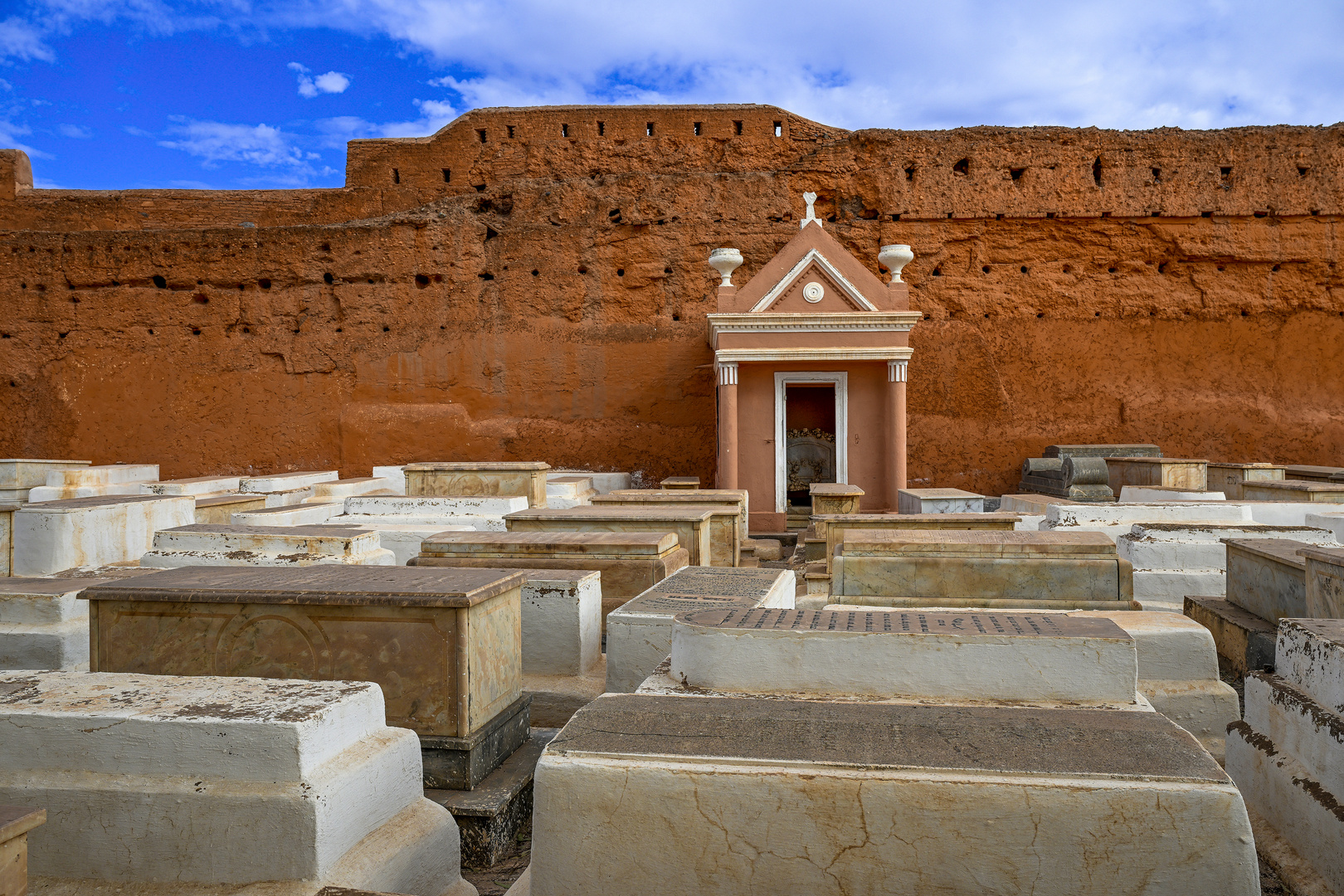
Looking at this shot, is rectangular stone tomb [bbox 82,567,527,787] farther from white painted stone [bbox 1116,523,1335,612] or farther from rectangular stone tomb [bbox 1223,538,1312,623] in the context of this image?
white painted stone [bbox 1116,523,1335,612]

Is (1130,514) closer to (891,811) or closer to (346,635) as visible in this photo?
(891,811)

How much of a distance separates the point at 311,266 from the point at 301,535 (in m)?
13.3

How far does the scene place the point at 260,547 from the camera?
5.07 meters

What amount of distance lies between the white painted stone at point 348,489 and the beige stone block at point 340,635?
608cm

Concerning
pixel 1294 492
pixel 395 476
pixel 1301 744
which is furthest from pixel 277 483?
pixel 1294 492

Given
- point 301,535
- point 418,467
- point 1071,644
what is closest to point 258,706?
point 1071,644

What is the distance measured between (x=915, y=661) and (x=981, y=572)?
248 cm

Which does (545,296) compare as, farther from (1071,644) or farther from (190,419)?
(1071,644)

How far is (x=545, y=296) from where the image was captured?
634 inches

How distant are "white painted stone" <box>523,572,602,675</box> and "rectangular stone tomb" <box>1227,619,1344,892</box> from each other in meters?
2.75

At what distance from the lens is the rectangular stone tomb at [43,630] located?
377cm

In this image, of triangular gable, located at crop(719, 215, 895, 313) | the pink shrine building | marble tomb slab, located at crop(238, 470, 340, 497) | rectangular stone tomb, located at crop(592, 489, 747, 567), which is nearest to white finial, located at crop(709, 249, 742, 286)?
the pink shrine building

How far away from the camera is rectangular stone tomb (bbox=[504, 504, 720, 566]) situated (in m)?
6.12

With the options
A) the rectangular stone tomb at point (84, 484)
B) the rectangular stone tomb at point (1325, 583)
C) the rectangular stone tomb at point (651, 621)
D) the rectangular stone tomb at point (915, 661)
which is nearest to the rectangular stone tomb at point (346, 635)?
the rectangular stone tomb at point (651, 621)
